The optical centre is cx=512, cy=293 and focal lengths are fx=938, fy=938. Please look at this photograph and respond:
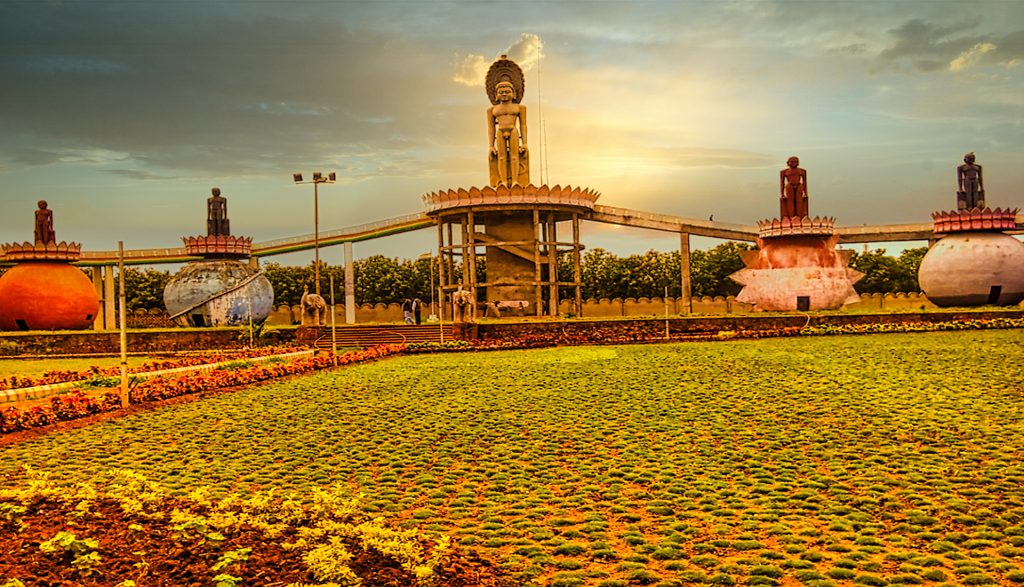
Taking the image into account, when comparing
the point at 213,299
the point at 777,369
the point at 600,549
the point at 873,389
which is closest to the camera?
the point at 600,549

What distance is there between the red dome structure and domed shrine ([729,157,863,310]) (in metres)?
31.6

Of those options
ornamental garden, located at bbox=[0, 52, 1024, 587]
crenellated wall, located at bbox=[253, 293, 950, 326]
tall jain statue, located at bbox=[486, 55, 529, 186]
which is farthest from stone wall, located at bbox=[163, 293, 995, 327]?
ornamental garden, located at bbox=[0, 52, 1024, 587]

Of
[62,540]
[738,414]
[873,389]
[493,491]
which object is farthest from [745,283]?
[62,540]

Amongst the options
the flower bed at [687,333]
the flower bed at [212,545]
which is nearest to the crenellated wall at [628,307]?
the flower bed at [687,333]

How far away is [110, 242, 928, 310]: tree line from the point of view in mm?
67188

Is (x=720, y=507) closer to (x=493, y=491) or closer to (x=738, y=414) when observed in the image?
(x=493, y=491)

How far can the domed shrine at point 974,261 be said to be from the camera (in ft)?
136

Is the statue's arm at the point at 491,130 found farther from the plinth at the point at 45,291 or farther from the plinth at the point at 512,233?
Answer: the plinth at the point at 45,291

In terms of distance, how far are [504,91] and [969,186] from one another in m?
23.0

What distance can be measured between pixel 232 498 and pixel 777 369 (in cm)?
1397

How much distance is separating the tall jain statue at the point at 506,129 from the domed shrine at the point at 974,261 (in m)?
19.8

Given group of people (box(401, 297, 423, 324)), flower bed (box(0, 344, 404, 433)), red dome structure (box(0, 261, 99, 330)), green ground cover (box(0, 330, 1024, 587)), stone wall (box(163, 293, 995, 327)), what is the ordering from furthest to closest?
stone wall (box(163, 293, 995, 327))
red dome structure (box(0, 261, 99, 330))
group of people (box(401, 297, 423, 324))
flower bed (box(0, 344, 404, 433))
green ground cover (box(0, 330, 1024, 587))

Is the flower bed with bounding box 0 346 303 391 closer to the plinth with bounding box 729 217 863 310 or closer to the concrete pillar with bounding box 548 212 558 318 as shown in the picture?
the concrete pillar with bounding box 548 212 558 318

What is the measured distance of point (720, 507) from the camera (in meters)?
7.89
